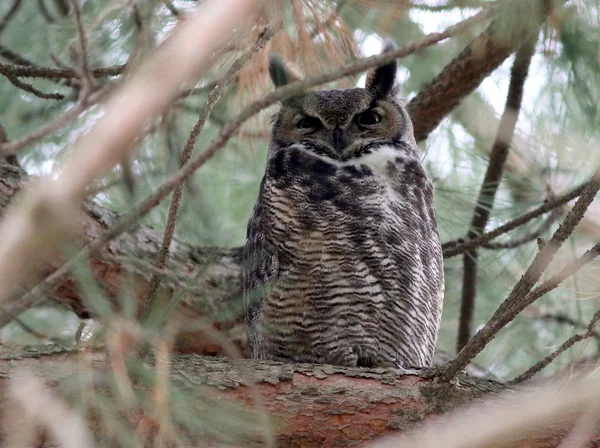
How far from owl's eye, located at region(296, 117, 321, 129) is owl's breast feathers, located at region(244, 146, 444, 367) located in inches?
9.8

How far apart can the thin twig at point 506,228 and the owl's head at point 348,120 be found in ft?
1.43

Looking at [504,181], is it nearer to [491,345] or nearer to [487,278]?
[487,278]

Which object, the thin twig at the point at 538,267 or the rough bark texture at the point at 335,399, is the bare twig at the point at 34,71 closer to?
the rough bark texture at the point at 335,399

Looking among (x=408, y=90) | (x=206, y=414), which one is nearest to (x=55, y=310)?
(x=206, y=414)

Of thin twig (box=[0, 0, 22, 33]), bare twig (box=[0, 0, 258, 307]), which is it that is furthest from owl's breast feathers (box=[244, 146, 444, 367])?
bare twig (box=[0, 0, 258, 307])

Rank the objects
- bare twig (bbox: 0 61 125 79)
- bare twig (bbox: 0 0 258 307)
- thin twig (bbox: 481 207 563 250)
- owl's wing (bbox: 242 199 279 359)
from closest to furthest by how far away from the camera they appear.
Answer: bare twig (bbox: 0 0 258 307)
bare twig (bbox: 0 61 125 79)
owl's wing (bbox: 242 199 279 359)
thin twig (bbox: 481 207 563 250)

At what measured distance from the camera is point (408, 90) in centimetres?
325

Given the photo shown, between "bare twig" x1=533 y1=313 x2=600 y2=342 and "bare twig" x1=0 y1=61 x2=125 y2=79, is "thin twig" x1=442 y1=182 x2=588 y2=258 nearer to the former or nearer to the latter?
"bare twig" x1=533 y1=313 x2=600 y2=342

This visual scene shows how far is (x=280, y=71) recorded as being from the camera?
8.05ft

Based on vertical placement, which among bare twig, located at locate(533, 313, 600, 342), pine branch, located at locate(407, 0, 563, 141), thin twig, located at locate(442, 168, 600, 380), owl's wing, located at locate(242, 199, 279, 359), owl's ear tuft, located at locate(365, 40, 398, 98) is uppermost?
pine branch, located at locate(407, 0, 563, 141)

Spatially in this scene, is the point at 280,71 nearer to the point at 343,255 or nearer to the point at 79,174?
the point at 343,255

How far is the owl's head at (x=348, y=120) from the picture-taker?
2.57 metres

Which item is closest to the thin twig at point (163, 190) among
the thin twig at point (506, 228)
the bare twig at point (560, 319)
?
the thin twig at point (506, 228)

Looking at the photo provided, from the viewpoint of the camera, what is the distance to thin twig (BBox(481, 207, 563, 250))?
280 cm
